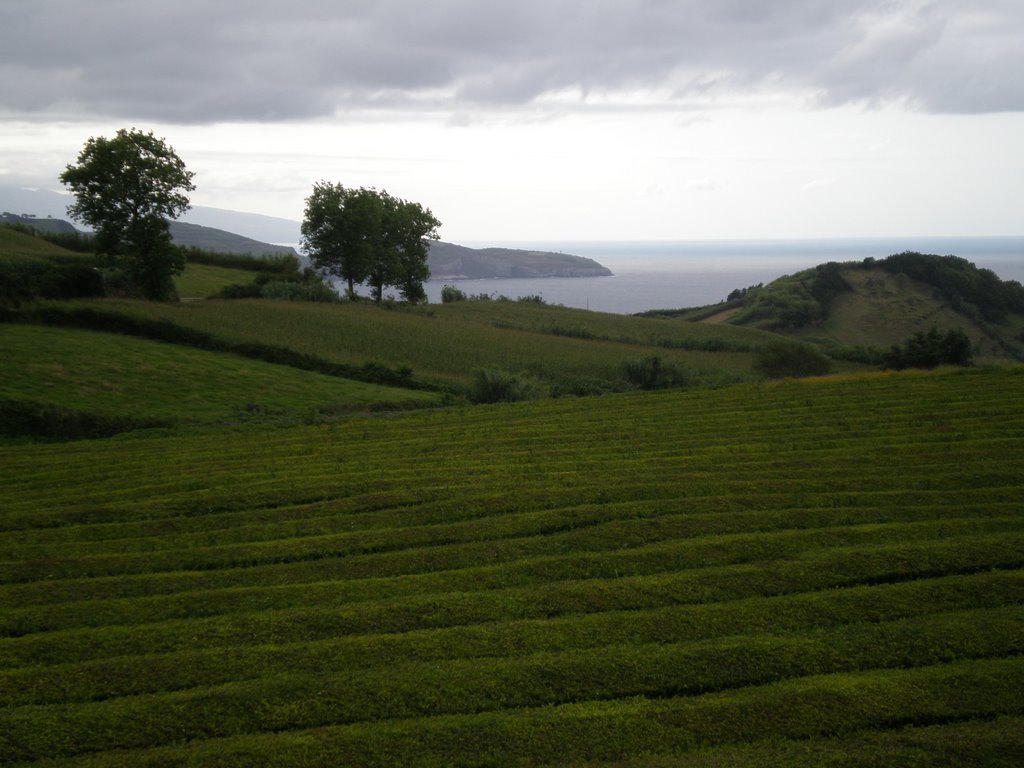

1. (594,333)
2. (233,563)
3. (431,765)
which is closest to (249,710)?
(431,765)

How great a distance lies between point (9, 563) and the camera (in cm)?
1084

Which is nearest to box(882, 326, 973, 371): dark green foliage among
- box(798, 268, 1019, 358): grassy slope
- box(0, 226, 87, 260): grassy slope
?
box(798, 268, 1019, 358): grassy slope

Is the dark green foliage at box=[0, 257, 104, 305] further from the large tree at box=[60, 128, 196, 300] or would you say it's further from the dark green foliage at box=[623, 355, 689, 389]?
the dark green foliage at box=[623, 355, 689, 389]

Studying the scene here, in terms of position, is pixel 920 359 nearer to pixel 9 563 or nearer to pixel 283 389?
pixel 283 389

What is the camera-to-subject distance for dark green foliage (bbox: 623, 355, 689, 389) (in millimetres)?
33594

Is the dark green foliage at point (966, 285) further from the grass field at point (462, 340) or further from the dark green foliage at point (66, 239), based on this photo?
the dark green foliage at point (66, 239)

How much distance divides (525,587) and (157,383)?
21.8 metres

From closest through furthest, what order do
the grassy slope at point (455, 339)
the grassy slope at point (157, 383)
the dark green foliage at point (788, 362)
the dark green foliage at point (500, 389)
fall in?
the grassy slope at point (157, 383)
the dark green foliage at point (500, 389)
the grassy slope at point (455, 339)
the dark green foliage at point (788, 362)

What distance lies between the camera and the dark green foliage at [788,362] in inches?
1690

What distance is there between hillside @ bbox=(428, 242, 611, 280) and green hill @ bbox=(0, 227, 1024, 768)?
393ft

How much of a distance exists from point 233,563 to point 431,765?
5.58 m

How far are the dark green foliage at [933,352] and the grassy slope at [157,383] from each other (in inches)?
904

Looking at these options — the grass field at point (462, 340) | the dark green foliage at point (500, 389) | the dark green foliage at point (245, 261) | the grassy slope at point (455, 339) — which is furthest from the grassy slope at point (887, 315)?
the dark green foliage at point (500, 389)

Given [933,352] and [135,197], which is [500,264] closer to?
[135,197]
